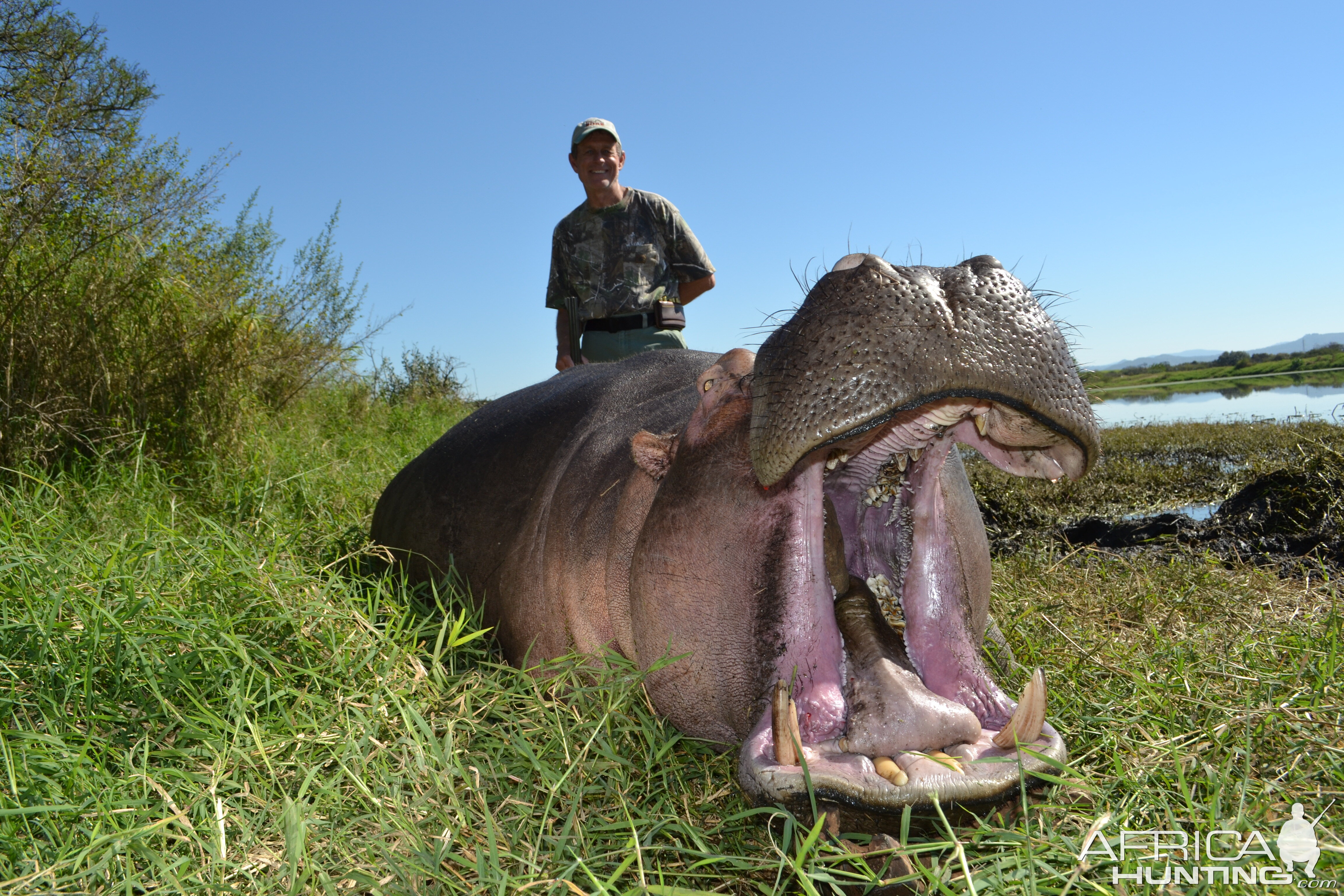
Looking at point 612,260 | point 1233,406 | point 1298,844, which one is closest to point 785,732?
point 1298,844

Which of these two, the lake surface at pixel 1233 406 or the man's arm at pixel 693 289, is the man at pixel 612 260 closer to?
the man's arm at pixel 693 289

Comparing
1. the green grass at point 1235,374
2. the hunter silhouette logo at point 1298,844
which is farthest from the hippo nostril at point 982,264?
the green grass at point 1235,374

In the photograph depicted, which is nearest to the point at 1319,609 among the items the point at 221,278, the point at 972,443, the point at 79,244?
the point at 972,443

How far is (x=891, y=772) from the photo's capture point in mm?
1455

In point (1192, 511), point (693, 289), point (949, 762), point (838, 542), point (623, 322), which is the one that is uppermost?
point (693, 289)

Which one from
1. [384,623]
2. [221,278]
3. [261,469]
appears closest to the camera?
[384,623]

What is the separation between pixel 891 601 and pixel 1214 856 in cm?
71

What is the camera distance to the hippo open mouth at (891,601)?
1474 mm

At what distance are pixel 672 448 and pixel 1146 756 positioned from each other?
1.26m

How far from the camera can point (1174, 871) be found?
148 cm

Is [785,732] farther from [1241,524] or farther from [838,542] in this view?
[1241,524]

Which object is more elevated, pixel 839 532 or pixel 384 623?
pixel 839 532

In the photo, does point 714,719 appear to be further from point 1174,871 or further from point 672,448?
point 1174,871

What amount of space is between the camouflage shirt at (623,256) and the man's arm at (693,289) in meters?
0.08
